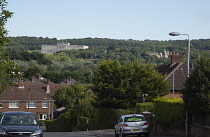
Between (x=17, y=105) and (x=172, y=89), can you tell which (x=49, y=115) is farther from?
(x=172, y=89)

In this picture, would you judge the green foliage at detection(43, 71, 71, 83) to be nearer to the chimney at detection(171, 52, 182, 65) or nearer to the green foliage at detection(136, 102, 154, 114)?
the chimney at detection(171, 52, 182, 65)

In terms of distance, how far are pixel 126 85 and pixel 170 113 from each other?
64.1 feet

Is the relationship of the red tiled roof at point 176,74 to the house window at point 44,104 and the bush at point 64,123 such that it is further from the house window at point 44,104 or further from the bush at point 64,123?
the house window at point 44,104

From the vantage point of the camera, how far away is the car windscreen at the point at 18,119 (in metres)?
18.3

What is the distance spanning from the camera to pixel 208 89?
22.4 metres

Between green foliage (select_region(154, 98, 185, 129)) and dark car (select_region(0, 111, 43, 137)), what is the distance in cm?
1000

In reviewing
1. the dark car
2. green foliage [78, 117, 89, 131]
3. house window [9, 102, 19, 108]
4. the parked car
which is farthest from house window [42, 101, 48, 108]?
the dark car

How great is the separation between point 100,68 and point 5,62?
74.7ft

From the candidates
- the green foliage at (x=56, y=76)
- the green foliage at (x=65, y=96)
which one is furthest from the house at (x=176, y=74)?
the green foliage at (x=56, y=76)

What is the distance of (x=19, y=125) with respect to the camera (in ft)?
58.9

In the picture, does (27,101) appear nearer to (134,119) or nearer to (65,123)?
(65,123)

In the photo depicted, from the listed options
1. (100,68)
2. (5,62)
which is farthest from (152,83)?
(5,62)

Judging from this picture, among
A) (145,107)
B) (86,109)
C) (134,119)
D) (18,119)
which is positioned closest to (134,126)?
(134,119)

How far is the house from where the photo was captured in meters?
51.3
